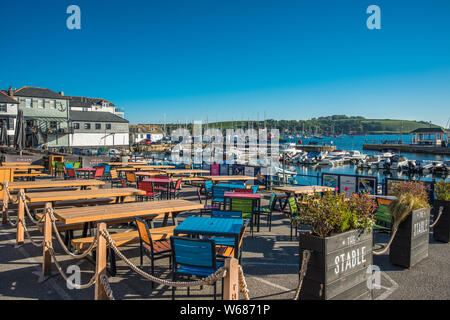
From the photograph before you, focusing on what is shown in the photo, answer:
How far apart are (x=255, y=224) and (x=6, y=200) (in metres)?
6.35

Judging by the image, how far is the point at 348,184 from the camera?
1215 centimetres

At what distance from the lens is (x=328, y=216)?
410cm

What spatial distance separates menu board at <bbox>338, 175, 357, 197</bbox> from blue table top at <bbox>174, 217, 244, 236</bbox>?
294 inches

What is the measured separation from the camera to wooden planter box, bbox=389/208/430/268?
19.6ft

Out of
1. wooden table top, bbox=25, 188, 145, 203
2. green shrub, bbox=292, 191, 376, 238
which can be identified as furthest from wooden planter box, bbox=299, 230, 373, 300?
wooden table top, bbox=25, 188, 145, 203

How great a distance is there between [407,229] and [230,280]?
13.8 ft

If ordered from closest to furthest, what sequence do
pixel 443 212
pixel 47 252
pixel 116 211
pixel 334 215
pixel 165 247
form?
pixel 334 215 < pixel 165 247 < pixel 47 252 < pixel 116 211 < pixel 443 212

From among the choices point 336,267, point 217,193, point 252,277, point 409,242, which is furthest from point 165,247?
point 217,193

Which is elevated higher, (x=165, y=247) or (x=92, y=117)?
(x=92, y=117)

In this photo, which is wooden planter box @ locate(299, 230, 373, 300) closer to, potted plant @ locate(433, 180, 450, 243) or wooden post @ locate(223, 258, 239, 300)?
wooden post @ locate(223, 258, 239, 300)

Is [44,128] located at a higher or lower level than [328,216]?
higher

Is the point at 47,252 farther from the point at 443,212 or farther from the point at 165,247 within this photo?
the point at 443,212

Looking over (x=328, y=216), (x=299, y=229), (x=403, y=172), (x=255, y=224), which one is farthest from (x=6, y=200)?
(x=403, y=172)
